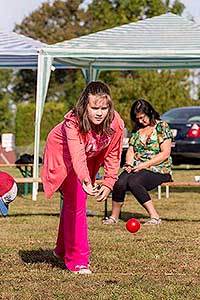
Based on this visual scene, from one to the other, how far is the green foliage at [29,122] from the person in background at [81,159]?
24250mm

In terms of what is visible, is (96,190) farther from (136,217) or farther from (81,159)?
(136,217)

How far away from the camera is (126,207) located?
11.9 metres

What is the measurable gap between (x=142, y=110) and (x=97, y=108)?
3.52 meters

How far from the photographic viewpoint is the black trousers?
9.55 meters

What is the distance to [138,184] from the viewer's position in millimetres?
9586

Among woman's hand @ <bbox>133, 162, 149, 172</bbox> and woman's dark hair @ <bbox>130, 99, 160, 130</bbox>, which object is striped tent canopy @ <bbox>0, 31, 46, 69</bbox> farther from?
woman's hand @ <bbox>133, 162, 149, 172</bbox>

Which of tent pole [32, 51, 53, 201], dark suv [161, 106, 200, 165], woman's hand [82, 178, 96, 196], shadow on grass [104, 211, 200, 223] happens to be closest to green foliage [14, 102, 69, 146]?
dark suv [161, 106, 200, 165]

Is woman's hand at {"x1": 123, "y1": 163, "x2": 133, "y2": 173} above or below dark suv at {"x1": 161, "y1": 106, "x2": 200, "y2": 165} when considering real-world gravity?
above

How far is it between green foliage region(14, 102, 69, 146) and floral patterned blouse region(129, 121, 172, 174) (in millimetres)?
20946

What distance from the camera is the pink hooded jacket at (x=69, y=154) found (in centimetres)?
603

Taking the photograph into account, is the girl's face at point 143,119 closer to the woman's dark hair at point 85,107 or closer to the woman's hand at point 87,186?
the woman's dark hair at point 85,107

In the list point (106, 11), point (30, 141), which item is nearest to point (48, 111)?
point (30, 141)

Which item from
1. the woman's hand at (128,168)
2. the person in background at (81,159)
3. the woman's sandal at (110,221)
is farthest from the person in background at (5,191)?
the woman's hand at (128,168)

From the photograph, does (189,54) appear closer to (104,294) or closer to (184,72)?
(104,294)
